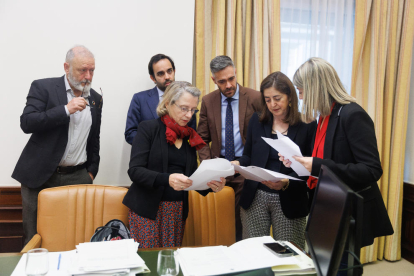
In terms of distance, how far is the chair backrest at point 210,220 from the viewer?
221 cm

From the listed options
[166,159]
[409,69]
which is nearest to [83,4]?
[166,159]

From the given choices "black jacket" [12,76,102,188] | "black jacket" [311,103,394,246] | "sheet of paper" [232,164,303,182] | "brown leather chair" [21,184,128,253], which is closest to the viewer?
"black jacket" [311,103,394,246]

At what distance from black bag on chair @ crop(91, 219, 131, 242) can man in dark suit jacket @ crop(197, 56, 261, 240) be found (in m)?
1.03

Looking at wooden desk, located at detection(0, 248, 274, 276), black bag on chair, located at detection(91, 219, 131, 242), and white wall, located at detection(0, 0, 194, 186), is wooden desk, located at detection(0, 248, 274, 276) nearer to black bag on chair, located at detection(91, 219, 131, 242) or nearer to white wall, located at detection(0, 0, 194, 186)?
black bag on chair, located at detection(91, 219, 131, 242)

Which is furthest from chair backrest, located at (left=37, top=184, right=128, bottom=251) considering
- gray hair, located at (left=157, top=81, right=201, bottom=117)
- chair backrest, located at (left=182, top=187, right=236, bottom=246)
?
gray hair, located at (left=157, top=81, right=201, bottom=117)

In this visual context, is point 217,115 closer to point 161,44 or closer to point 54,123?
point 161,44

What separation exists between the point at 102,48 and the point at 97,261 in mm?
2109

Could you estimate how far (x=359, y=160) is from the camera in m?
1.65

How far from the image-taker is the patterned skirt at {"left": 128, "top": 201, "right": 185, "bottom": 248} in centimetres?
190

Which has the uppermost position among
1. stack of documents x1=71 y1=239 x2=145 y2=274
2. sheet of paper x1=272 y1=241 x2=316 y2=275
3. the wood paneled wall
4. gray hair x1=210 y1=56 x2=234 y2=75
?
gray hair x1=210 y1=56 x2=234 y2=75

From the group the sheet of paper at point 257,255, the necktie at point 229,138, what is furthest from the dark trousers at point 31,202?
the sheet of paper at point 257,255

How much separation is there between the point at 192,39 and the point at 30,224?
6.52 ft

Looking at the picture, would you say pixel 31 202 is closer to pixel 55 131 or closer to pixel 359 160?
pixel 55 131

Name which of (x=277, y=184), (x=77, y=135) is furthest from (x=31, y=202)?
(x=277, y=184)
